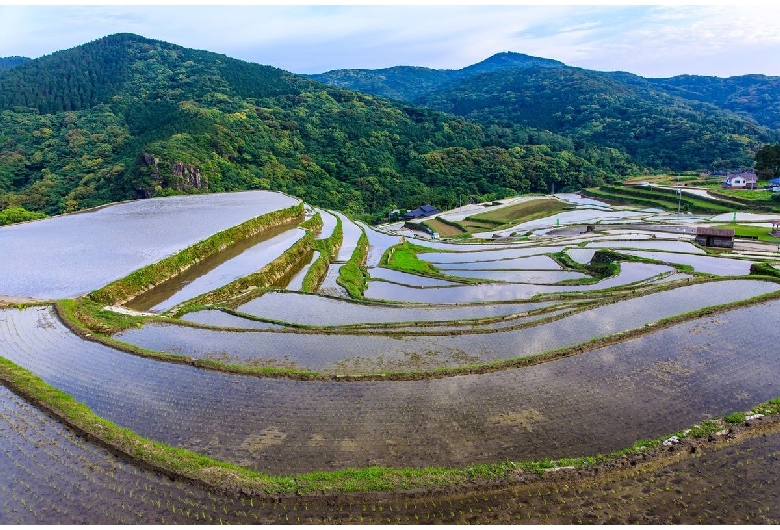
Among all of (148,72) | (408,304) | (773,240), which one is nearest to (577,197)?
(773,240)

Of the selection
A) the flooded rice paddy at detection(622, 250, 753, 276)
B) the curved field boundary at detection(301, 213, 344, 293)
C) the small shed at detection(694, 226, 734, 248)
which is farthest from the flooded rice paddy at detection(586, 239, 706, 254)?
the curved field boundary at detection(301, 213, 344, 293)

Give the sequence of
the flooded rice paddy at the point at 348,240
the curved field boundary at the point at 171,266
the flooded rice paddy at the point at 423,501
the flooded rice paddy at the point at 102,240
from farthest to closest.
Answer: the flooded rice paddy at the point at 348,240 → the flooded rice paddy at the point at 102,240 → the curved field boundary at the point at 171,266 → the flooded rice paddy at the point at 423,501

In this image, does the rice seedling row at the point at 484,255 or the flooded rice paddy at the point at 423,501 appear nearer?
the flooded rice paddy at the point at 423,501

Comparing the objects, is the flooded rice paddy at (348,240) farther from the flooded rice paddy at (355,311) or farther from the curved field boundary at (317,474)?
the curved field boundary at (317,474)

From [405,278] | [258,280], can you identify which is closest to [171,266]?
[258,280]

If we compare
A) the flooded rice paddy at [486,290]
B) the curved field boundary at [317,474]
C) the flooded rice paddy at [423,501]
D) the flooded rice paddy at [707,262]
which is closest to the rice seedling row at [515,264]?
the flooded rice paddy at [486,290]

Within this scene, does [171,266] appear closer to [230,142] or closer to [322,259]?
[322,259]
